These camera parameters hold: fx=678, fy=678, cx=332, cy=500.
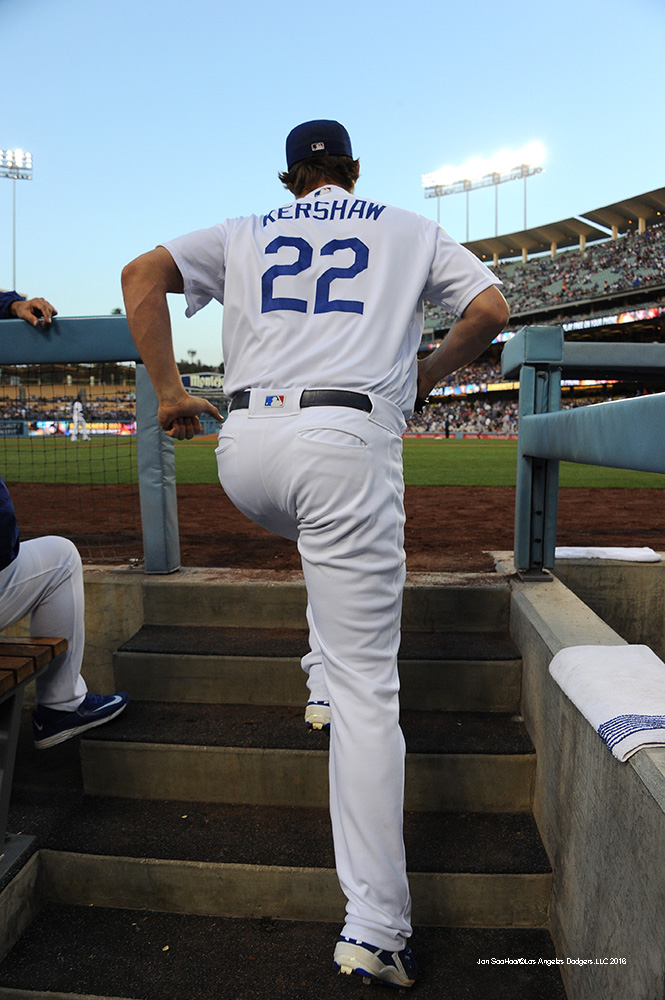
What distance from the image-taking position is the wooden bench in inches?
68.8

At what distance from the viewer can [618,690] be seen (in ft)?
4.78

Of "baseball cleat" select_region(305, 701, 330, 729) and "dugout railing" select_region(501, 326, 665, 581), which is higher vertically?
"dugout railing" select_region(501, 326, 665, 581)

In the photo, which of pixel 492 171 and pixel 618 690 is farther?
pixel 492 171

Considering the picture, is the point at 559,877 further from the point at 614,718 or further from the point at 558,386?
the point at 558,386

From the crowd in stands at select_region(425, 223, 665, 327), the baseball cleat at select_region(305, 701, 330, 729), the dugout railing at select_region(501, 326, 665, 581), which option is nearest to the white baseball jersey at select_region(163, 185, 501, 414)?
the dugout railing at select_region(501, 326, 665, 581)

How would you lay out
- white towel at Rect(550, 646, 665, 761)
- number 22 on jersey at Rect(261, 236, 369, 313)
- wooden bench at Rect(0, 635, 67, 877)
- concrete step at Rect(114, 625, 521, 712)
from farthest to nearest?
concrete step at Rect(114, 625, 521, 712), wooden bench at Rect(0, 635, 67, 877), number 22 on jersey at Rect(261, 236, 369, 313), white towel at Rect(550, 646, 665, 761)

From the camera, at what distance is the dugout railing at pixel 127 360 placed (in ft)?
8.46

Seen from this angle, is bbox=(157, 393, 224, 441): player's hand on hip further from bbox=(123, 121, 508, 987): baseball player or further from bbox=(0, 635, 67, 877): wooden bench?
bbox=(0, 635, 67, 877): wooden bench

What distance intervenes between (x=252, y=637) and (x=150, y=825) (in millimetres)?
763

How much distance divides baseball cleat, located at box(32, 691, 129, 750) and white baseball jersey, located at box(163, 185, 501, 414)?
1188 mm

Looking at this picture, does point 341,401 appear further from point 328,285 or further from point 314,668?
point 314,668

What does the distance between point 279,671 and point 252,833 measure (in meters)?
0.57

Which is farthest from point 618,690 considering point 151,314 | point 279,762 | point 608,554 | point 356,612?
point 608,554

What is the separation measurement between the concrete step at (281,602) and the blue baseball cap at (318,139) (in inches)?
61.4
